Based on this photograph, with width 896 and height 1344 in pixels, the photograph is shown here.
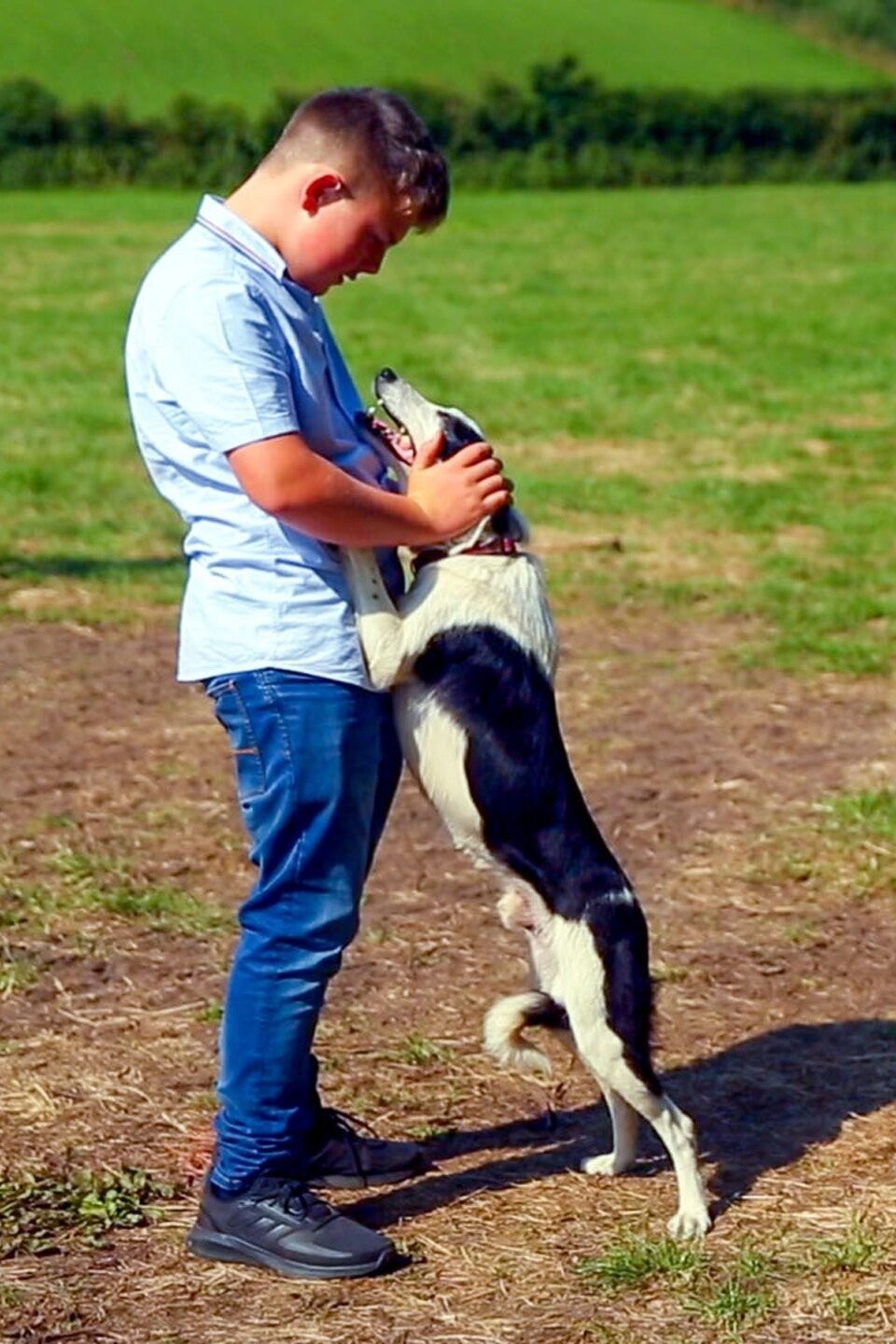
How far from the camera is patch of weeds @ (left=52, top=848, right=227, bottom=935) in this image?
5.60m

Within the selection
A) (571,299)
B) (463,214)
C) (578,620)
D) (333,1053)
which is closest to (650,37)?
(463,214)

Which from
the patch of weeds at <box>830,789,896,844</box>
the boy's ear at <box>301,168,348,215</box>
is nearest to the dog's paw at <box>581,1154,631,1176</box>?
the boy's ear at <box>301,168,348,215</box>

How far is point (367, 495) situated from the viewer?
359cm

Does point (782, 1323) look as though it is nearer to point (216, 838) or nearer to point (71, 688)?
point (216, 838)

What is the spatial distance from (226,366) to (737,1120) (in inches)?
82.6

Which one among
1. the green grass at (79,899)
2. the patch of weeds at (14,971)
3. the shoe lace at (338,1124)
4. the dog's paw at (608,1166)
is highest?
the shoe lace at (338,1124)

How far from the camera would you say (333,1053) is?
4844 mm

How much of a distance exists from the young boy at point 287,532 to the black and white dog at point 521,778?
0.39ft

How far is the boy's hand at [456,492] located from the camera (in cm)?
369

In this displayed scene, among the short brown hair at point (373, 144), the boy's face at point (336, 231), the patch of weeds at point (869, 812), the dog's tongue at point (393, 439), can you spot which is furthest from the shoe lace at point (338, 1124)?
the patch of weeds at point (869, 812)

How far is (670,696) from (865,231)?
18.5 m

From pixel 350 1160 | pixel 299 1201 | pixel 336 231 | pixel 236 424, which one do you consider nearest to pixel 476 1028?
pixel 350 1160

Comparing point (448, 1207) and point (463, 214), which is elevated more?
point (448, 1207)

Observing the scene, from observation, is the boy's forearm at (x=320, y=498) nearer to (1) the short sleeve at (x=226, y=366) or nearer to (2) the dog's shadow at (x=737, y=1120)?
(1) the short sleeve at (x=226, y=366)
